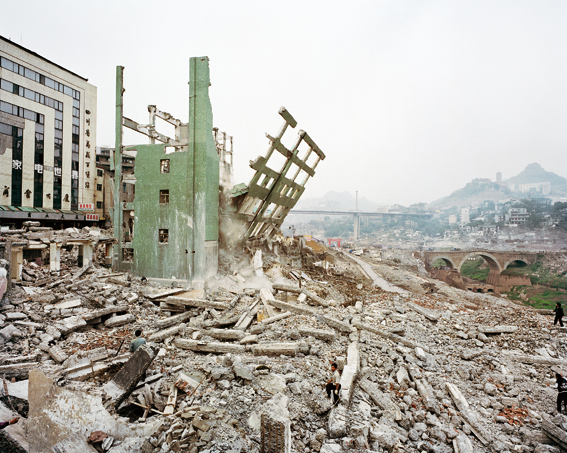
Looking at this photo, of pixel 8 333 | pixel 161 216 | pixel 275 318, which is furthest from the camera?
pixel 161 216

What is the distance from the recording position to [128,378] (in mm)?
4715

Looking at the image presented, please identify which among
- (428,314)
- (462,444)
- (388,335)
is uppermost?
(388,335)

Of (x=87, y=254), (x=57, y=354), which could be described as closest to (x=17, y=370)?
(x=57, y=354)

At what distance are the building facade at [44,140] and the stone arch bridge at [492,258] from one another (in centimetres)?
5435

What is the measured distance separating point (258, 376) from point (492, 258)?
56.6 meters

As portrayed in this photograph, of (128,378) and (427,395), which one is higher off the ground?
(128,378)

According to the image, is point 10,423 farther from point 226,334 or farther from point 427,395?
point 427,395

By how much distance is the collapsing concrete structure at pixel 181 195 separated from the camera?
39.2 ft

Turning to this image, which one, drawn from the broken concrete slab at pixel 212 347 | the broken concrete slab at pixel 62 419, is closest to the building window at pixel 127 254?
the broken concrete slab at pixel 212 347

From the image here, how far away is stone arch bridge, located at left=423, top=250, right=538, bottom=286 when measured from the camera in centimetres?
4562

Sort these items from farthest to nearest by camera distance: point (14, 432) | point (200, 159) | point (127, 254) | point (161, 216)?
point (127, 254)
point (161, 216)
point (200, 159)
point (14, 432)

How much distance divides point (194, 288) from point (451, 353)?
32.8 feet

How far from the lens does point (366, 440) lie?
4.07 metres

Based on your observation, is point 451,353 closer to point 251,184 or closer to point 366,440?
point 366,440
